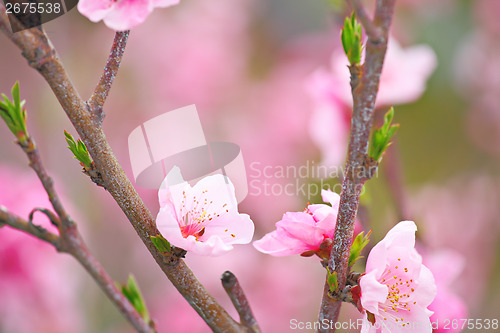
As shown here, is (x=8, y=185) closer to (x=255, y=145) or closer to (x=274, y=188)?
(x=274, y=188)

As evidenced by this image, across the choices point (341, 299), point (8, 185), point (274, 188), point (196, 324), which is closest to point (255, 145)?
point (274, 188)

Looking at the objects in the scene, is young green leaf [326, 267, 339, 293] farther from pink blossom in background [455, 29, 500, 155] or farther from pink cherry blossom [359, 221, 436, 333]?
pink blossom in background [455, 29, 500, 155]

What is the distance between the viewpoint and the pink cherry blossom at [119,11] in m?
0.36

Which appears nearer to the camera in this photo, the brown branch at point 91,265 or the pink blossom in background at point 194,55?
the brown branch at point 91,265

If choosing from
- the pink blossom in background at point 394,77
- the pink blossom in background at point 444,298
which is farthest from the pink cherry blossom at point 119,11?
the pink blossom in background at point 394,77

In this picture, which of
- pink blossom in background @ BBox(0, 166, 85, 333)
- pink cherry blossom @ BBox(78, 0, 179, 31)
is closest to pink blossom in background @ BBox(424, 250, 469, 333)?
pink cherry blossom @ BBox(78, 0, 179, 31)

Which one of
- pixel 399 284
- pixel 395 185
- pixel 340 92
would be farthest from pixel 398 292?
pixel 340 92

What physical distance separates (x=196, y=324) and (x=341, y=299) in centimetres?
83

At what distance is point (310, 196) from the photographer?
712 millimetres

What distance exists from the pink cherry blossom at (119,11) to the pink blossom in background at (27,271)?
0.53 meters

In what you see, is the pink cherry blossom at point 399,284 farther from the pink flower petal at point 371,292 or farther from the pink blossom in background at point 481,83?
the pink blossom in background at point 481,83

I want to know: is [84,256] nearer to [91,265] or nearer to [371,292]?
[91,265]

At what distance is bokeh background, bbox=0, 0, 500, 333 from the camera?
0.93m

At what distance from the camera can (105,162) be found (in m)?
0.39
